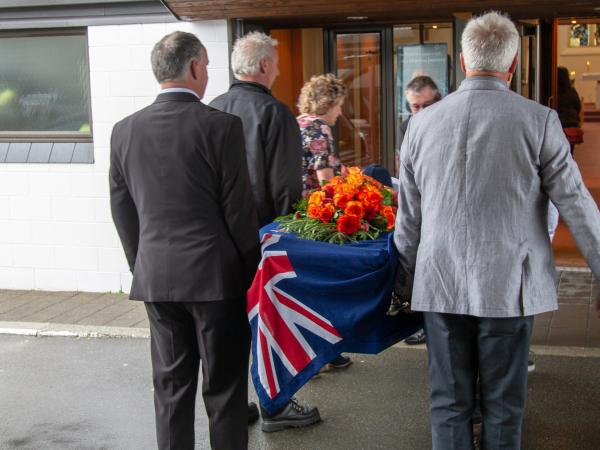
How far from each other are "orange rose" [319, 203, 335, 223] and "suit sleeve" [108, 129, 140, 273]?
0.90 metres

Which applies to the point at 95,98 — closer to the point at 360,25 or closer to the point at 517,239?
the point at 360,25

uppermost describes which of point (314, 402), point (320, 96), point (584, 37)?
point (584, 37)

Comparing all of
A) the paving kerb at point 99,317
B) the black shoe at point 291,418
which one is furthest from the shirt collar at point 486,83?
the paving kerb at point 99,317

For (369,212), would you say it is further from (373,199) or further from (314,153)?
(314,153)

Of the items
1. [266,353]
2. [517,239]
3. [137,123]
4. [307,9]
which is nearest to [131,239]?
[137,123]

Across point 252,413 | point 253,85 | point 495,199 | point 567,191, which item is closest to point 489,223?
point 495,199

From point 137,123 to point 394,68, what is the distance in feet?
19.8

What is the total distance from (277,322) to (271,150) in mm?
968

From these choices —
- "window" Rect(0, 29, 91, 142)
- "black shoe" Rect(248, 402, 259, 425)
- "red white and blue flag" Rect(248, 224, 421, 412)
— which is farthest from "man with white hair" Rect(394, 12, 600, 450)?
"window" Rect(0, 29, 91, 142)

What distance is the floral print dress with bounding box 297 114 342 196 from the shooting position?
5.29 m

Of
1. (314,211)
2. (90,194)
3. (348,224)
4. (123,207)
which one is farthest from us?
(90,194)

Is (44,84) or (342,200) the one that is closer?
(342,200)

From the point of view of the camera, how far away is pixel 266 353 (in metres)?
4.18

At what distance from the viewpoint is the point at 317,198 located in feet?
14.6
